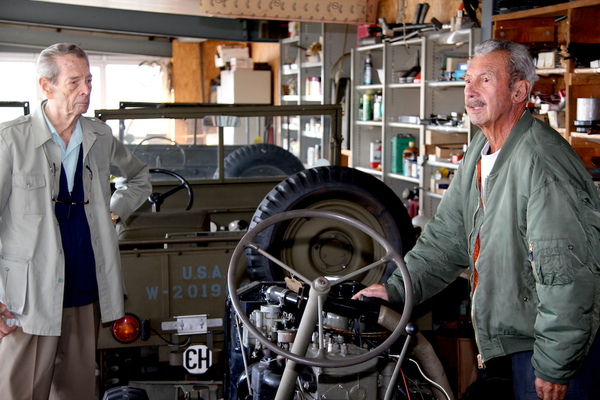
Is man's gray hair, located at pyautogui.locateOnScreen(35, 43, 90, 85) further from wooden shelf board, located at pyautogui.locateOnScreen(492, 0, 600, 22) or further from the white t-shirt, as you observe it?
wooden shelf board, located at pyautogui.locateOnScreen(492, 0, 600, 22)

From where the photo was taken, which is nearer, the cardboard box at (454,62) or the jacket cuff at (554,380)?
the jacket cuff at (554,380)

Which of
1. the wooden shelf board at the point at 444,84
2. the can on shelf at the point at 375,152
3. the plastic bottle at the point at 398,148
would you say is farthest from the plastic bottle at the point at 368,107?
the wooden shelf board at the point at 444,84

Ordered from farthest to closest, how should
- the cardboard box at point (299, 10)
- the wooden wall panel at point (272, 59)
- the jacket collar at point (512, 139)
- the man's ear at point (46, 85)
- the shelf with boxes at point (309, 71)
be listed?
the wooden wall panel at point (272, 59)
the shelf with boxes at point (309, 71)
the cardboard box at point (299, 10)
the man's ear at point (46, 85)
the jacket collar at point (512, 139)

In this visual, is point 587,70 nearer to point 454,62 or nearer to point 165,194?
point 454,62

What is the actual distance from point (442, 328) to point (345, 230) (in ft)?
3.38

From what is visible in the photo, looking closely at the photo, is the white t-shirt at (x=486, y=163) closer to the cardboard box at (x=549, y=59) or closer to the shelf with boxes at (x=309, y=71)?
the cardboard box at (x=549, y=59)

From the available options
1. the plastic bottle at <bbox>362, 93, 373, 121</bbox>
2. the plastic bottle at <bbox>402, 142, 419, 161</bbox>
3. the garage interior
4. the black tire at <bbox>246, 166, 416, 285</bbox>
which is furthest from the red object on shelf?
the black tire at <bbox>246, 166, 416, 285</bbox>

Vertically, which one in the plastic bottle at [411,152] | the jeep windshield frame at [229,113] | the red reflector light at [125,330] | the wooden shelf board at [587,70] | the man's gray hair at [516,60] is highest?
the wooden shelf board at [587,70]

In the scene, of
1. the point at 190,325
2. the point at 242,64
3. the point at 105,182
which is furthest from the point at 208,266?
the point at 242,64

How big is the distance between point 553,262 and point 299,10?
14.9 feet

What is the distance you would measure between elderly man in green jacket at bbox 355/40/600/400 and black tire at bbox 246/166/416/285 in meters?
1.00

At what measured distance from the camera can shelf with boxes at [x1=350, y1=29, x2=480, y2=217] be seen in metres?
5.21

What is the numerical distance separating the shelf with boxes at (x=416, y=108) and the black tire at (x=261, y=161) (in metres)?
1.22

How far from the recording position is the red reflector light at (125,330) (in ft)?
9.49
